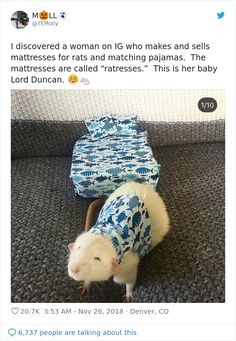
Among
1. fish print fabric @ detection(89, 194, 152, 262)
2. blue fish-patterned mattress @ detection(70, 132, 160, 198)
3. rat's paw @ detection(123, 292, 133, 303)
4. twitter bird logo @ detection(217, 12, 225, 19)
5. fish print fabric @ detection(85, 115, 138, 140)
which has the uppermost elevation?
twitter bird logo @ detection(217, 12, 225, 19)

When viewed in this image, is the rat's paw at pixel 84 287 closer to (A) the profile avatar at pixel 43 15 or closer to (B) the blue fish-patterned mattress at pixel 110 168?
(B) the blue fish-patterned mattress at pixel 110 168

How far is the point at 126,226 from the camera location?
0.46 m

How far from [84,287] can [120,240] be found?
74 mm

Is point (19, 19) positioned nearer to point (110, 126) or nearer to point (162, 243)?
point (110, 126)

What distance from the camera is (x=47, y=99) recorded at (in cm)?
59

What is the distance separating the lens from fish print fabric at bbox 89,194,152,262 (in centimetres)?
46

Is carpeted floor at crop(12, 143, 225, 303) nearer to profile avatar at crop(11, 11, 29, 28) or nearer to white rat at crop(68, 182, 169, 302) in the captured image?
white rat at crop(68, 182, 169, 302)

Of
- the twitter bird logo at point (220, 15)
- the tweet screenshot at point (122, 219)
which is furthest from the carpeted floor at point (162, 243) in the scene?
the twitter bird logo at point (220, 15)

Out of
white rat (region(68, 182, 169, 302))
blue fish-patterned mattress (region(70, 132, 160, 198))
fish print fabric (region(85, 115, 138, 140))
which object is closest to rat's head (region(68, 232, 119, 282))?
white rat (region(68, 182, 169, 302))

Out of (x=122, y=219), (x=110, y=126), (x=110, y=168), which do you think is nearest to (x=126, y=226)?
(x=122, y=219)

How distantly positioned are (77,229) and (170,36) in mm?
299

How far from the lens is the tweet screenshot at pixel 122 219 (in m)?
0.44

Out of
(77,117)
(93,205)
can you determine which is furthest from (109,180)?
(77,117)
